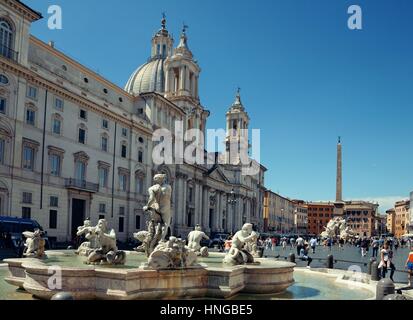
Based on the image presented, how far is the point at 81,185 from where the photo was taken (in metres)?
35.3

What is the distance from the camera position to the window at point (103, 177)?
38.6 m

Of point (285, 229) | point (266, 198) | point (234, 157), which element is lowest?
point (285, 229)

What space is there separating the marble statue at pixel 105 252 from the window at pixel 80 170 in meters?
26.9

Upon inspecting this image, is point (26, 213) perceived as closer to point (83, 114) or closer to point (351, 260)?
point (83, 114)

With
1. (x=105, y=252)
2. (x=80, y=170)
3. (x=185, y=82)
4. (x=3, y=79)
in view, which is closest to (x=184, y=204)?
(x=185, y=82)

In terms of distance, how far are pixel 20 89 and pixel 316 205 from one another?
117 metres

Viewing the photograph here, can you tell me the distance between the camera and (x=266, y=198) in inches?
4171

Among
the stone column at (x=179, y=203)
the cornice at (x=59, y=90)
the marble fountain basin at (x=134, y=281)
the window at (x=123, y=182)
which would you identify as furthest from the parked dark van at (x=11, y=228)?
the stone column at (x=179, y=203)

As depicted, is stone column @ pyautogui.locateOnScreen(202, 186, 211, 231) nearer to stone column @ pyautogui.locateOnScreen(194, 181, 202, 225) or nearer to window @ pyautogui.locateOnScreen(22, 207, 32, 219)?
stone column @ pyautogui.locateOnScreen(194, 181, 202, 225)

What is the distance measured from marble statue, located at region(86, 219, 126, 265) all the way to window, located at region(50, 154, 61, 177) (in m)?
24.5

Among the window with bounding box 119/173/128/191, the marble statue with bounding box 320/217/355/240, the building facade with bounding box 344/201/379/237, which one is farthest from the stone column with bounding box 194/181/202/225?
the building facade with bounding box 344/201/379/237

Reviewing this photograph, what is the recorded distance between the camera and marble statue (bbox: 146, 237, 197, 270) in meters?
8.16

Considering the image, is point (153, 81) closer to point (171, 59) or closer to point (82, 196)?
point (171, 59)
